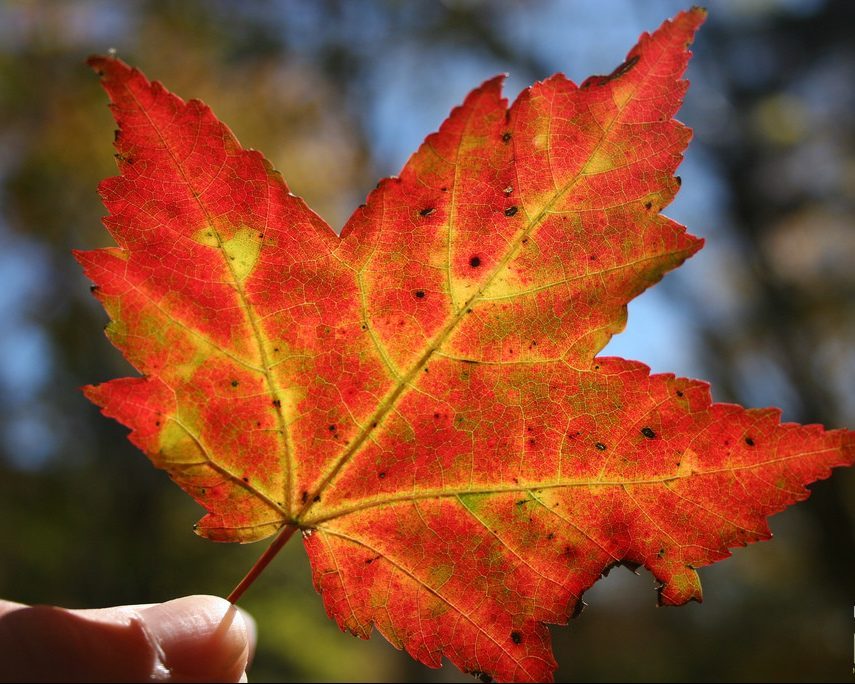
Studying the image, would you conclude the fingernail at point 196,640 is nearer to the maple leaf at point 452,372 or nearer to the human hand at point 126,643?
the human hand at point 126,643

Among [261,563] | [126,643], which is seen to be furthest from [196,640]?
[261,563]

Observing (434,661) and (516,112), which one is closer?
(516,112)

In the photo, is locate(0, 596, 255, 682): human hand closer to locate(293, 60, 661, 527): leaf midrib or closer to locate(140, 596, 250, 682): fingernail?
locate(140, 596, 250, 682): fingernail

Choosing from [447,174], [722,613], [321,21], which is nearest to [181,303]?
[447,174]

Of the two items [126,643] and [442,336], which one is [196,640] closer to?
[126,643]

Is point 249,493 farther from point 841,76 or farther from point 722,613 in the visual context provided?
point 722,613

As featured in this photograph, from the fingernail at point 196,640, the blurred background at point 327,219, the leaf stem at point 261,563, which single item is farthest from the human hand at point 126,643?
the blurred background at point 327,219

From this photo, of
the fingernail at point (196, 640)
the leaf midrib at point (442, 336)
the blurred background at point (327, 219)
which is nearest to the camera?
the leaf midrib at point (442, 336)
